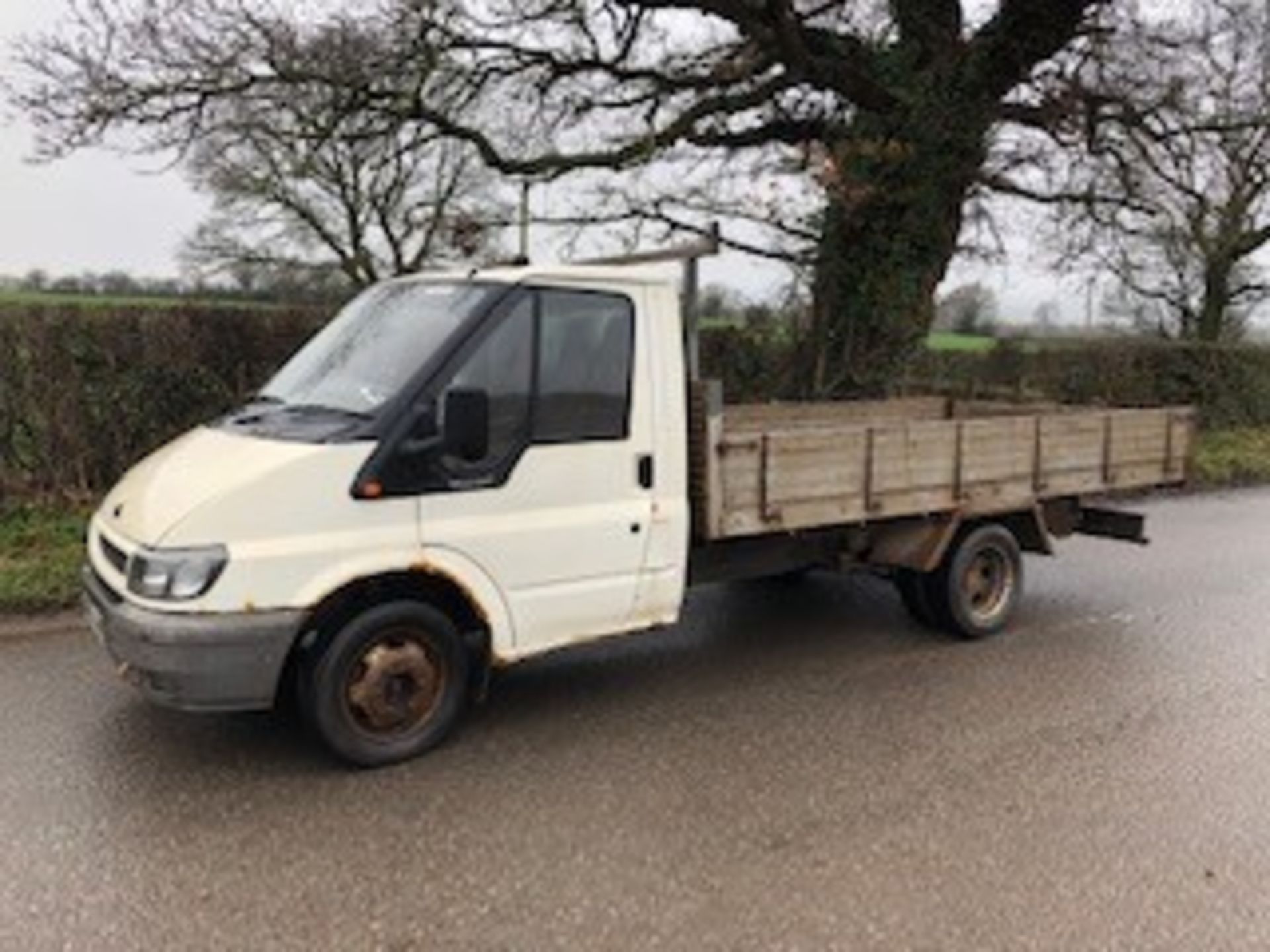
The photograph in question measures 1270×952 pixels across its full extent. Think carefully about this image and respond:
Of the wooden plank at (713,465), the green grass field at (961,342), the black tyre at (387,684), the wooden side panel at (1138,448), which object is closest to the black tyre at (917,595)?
the wooden side panel at (1138,448)

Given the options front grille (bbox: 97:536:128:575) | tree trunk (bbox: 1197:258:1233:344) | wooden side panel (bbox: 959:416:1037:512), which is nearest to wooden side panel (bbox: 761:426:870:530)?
wooden side panel (bbox: 959:416:1037:512)

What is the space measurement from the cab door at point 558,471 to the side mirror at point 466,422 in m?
0.08

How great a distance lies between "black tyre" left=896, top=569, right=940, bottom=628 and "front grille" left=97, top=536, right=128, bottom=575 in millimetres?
4289

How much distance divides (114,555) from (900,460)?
402 cm

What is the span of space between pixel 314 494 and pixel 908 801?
265 cm

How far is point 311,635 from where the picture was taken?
462 centimetres

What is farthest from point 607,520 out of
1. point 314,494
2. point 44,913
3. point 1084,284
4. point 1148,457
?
point 1084,284

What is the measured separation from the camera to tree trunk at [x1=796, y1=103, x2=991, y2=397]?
1176 centimetres

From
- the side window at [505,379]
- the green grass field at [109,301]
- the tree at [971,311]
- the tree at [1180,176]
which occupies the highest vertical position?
the tree at [1180,176]

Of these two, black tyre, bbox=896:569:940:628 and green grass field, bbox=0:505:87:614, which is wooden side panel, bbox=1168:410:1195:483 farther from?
green grass field, bbox=0:505:87:614

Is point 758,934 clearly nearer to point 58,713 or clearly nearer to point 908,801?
point 908,801

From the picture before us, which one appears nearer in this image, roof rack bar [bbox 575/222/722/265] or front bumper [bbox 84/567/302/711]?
front bumper [bbox 84/567/302/711]

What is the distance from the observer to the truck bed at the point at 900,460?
5.58m

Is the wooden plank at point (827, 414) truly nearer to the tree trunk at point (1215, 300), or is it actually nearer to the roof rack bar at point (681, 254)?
the roof rack bar at point (681, 254)
